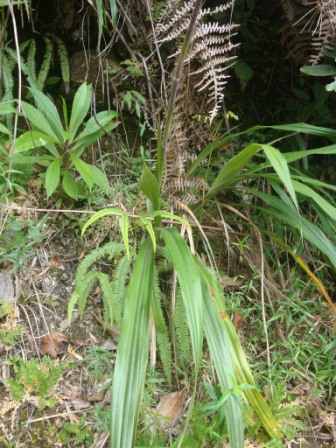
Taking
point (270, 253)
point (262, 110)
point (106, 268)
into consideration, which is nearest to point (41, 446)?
point (106, 268)

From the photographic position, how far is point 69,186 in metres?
1.84

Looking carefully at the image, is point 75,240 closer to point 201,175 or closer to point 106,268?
point 106,268

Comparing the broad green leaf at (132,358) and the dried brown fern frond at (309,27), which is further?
the dried brown fern frond at (309,27)

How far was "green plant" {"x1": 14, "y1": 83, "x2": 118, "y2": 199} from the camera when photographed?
1771 millimetres

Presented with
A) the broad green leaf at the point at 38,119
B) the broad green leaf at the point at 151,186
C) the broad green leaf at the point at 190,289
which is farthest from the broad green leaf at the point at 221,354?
the broad green leaf at the point at 38,119

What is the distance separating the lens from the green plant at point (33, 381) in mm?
1554

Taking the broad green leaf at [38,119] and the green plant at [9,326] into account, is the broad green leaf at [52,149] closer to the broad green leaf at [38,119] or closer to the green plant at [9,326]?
the broad green leaf at [38,119]

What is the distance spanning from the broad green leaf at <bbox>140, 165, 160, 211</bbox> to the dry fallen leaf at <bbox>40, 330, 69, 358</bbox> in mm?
558

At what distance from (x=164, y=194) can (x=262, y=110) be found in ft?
2.68

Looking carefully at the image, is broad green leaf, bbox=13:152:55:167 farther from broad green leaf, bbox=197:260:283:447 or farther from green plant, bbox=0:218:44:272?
broad green leaf, bbox=197:260:283:447

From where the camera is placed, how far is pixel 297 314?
204 centimetres

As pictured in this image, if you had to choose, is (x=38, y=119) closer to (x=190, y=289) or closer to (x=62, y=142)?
(x=62, y=142)

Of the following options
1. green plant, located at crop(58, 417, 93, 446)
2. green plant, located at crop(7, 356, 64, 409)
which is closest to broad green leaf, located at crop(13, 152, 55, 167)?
green plant, located at crop(7, 356, 64, 409)

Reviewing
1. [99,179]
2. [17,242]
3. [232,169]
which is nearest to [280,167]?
[232,169]
